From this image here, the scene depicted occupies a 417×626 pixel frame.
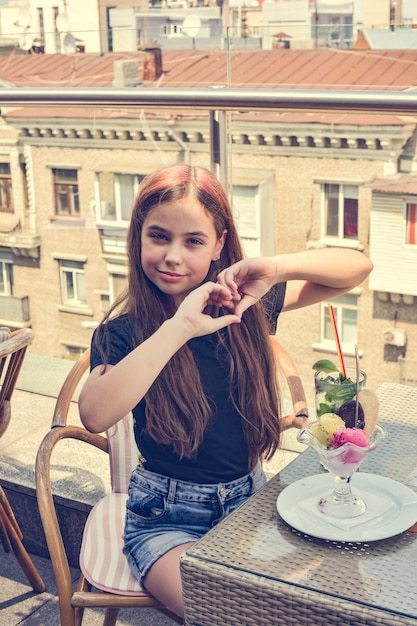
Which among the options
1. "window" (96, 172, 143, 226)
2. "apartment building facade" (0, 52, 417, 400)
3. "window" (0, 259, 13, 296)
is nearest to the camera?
"apartment building facade" (0, 52, 417, 400)

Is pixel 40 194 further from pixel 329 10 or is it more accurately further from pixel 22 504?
pixel 329 10

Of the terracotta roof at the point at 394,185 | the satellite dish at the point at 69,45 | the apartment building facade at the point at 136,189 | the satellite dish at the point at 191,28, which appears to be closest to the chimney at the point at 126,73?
the satellite dish at the point at 69,45

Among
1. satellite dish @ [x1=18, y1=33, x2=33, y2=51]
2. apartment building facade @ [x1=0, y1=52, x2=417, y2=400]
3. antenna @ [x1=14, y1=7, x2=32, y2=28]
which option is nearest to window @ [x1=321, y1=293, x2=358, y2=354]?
apartment building facade @ [x1=0, y1=52, x2=417, y2=400]

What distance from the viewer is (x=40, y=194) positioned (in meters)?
5.14

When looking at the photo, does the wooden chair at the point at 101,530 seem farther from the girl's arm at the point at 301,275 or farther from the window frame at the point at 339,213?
the window frame at the point at 339,213

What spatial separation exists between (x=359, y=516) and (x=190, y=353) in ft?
1.65

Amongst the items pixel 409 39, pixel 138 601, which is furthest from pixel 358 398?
pixel 409 39

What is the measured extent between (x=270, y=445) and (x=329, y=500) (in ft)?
1.13

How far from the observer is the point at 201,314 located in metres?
1.57

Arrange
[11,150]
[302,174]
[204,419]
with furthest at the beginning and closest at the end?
[302,174], [11,150], [204,419]

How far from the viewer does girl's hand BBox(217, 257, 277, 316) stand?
65.0 inches

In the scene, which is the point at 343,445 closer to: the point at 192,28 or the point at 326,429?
the point at 326,429

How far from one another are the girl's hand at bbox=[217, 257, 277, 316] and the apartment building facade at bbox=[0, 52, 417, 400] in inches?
8.5

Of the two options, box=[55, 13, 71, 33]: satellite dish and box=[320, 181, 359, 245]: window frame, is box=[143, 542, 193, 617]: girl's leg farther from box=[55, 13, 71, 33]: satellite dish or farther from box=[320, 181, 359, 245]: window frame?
box=[55, 13, 71, 33]: satellite dish
